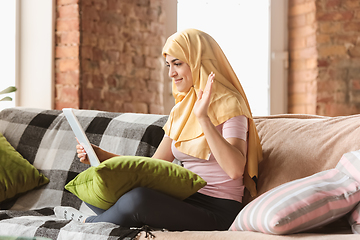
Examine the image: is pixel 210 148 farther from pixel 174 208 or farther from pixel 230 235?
pixel 230 235

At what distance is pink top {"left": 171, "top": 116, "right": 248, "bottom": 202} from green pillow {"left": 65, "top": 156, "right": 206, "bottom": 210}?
0.43 feet

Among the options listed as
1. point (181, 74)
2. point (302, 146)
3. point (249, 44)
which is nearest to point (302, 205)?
point (302, 146)

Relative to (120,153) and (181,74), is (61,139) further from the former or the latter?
(181,74)

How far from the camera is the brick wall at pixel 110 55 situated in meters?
2.79

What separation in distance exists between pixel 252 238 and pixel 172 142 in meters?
0.77

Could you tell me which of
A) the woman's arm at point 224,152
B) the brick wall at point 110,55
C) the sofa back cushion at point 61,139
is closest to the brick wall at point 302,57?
the brick wall at point 110,55

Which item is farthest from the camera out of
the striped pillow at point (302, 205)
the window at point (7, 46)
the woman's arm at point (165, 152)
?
the window at point (7, 46)

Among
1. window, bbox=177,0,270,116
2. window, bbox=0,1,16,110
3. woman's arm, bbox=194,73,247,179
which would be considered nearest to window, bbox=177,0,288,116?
window, bbox=177,0,270,116

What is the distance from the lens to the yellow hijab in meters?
1.65

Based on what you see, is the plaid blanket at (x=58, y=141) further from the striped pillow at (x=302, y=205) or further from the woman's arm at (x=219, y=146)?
the striped pillow at (x=302, y=205)

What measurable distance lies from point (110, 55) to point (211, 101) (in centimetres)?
142

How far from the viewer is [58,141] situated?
90.5 inches

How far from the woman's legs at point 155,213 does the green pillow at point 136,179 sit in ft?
0.12

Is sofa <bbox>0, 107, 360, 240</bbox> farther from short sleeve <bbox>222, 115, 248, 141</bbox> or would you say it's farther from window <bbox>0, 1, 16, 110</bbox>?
window <bbox>0, 1, 16, 110</bbox>
